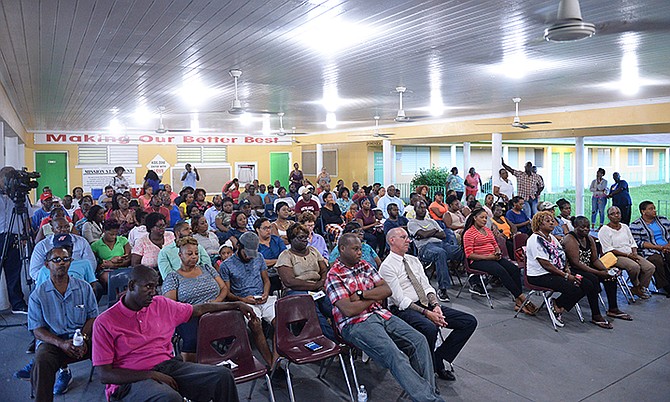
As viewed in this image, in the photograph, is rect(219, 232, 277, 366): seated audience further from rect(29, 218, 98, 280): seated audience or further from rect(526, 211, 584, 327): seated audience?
rect(526, 211, 584, 327): seated audience

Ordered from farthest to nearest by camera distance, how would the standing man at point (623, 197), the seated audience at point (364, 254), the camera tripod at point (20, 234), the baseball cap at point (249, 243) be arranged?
the standing man at point (623, 197) → the camera tripod at point (20, 234) → the seated audience at point (364, 254) → the baseball cap at point (249, 243)

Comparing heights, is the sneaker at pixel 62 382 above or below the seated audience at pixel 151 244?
below

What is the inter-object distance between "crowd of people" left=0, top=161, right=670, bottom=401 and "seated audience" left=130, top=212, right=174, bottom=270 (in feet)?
0.05

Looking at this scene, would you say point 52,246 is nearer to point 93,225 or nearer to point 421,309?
point 93,225

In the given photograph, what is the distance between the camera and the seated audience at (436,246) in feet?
22.8

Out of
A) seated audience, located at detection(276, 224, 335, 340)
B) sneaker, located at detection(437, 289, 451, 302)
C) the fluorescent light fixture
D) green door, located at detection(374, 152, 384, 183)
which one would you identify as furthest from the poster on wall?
seated audience, located at detection(276, 224, 335, 340)

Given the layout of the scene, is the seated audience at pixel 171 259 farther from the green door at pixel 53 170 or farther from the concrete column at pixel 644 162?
the concrete column at pixel 644 162

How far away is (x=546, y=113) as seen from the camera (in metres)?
12.5

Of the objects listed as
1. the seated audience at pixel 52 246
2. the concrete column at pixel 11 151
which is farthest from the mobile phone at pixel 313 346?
the concrete column at pixel 11 151

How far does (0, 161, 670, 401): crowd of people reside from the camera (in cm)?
319

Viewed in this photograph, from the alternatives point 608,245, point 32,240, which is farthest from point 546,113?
point 32,240

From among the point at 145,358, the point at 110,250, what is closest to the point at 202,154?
the point at 110,250

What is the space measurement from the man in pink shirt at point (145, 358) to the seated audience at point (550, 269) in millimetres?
4019

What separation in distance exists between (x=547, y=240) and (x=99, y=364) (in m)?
4.96
